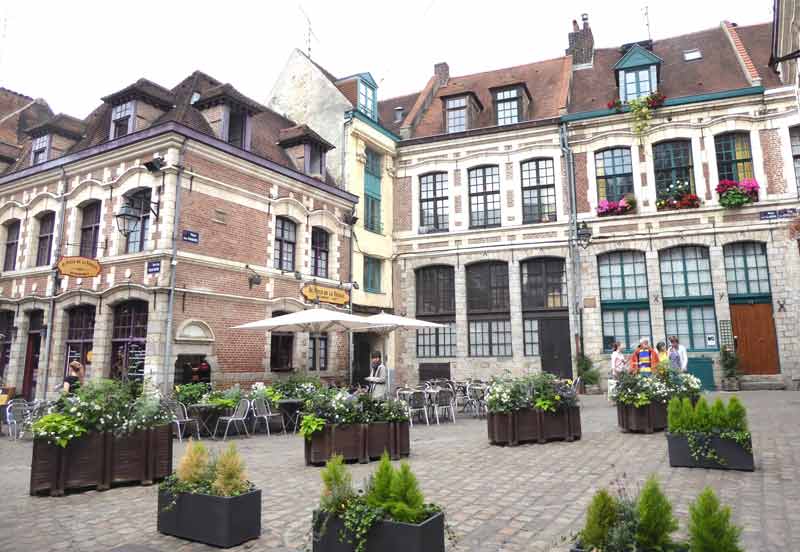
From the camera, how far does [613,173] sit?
63.5 ft

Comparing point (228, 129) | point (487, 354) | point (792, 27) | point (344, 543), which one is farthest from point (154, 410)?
point (487, 354)

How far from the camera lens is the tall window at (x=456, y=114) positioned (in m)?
21.4

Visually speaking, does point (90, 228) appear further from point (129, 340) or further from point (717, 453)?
point (717, 453)

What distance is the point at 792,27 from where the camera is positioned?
10.5m

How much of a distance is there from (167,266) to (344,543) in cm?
1062

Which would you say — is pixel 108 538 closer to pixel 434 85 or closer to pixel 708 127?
pixel 708 127

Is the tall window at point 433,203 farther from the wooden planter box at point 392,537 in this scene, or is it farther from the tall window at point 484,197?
the wooden planter box at point 392,537

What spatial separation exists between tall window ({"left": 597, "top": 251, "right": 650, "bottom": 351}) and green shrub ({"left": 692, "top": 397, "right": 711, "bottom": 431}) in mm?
12073

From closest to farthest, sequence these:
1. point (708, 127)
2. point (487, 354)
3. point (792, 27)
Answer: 1. point (792, 27)
2. point (708, 127)
3. point (487, 354)

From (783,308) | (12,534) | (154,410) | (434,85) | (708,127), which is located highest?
(434,85)

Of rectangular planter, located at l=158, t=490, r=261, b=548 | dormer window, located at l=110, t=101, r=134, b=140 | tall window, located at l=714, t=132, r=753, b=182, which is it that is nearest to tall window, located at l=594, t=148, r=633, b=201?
tall window, located at l=714, t=132, r=753, b=182

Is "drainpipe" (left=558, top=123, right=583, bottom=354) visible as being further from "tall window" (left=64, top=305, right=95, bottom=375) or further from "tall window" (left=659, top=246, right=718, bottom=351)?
"tall window" (left=64, top=305, right=95, bottom=375)

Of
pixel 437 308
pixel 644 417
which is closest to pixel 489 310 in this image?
pixel 437 308

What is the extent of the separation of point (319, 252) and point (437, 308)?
5.37 metres
